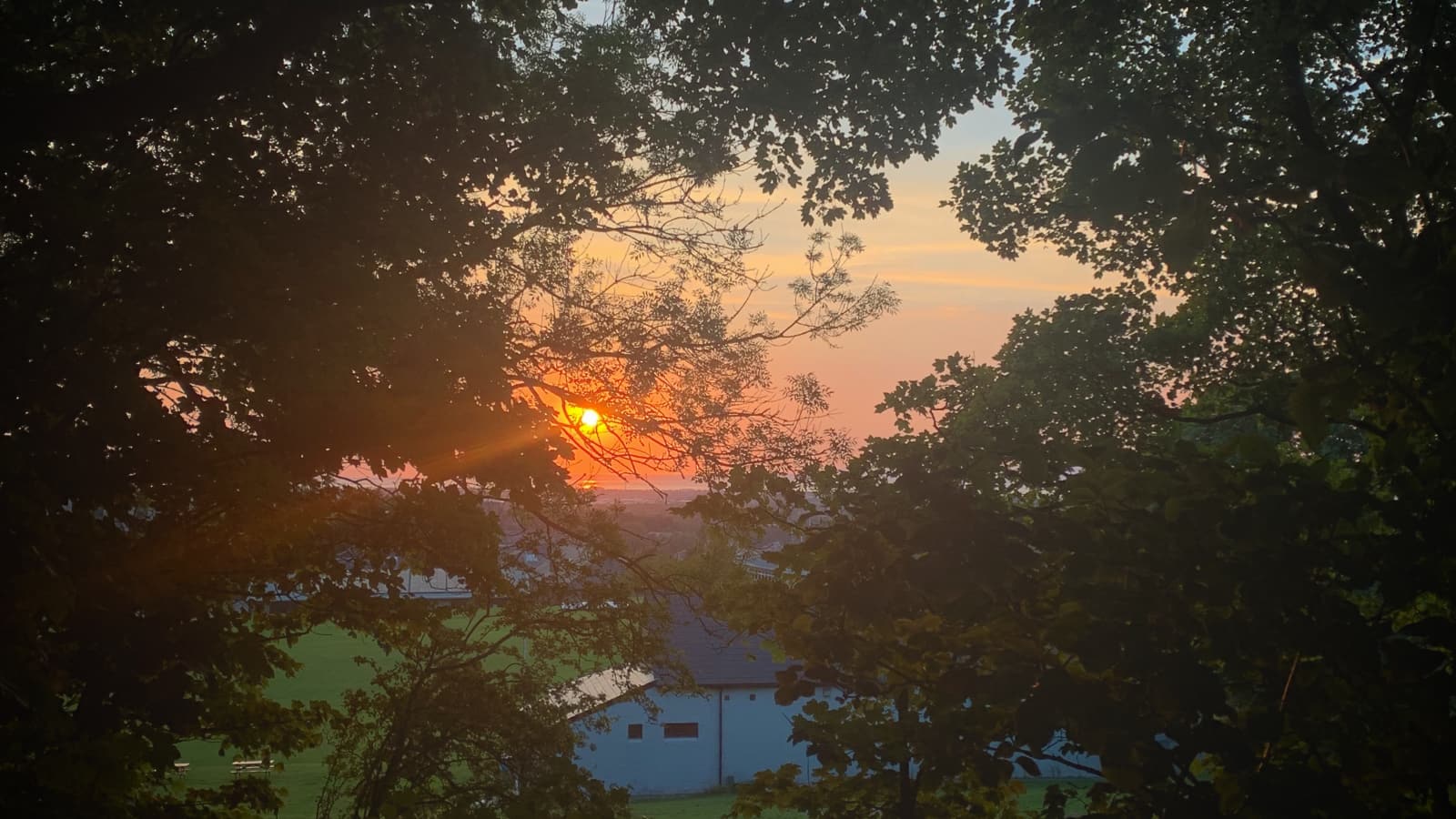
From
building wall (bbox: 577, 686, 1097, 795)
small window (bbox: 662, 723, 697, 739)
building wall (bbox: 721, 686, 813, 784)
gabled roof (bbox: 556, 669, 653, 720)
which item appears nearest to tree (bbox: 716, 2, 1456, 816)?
gabled roof (bbox: 556, 669, 653, 720)

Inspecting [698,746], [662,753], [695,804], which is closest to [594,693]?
[695,804]

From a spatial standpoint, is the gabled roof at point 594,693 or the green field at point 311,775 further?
the green field at point 311,775

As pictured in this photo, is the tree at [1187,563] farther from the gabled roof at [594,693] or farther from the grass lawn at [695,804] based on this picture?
the grass lawn at [695,804]

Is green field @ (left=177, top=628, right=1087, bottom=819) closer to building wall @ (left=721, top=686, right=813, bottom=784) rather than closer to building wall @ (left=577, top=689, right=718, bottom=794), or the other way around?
building wall @ (left=577, top=689, right=718, bottom=794)

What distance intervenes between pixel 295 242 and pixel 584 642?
6.68 meters

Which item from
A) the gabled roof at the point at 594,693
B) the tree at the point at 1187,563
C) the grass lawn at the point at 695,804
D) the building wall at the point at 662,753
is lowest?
the grass lawn at the point at 695,804

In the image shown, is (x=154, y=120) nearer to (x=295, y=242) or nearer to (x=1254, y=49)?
(x=295, y=242)

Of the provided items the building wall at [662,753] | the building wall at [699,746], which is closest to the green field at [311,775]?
the building wall at [662,753]

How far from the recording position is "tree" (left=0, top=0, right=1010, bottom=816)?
403 centimetres

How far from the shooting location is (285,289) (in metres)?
4.82

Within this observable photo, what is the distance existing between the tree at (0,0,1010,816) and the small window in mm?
20097

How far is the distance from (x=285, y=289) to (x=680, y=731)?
26.1 m

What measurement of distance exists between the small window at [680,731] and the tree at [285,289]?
20097 mm

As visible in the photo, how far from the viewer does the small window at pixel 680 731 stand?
28.5 metres
